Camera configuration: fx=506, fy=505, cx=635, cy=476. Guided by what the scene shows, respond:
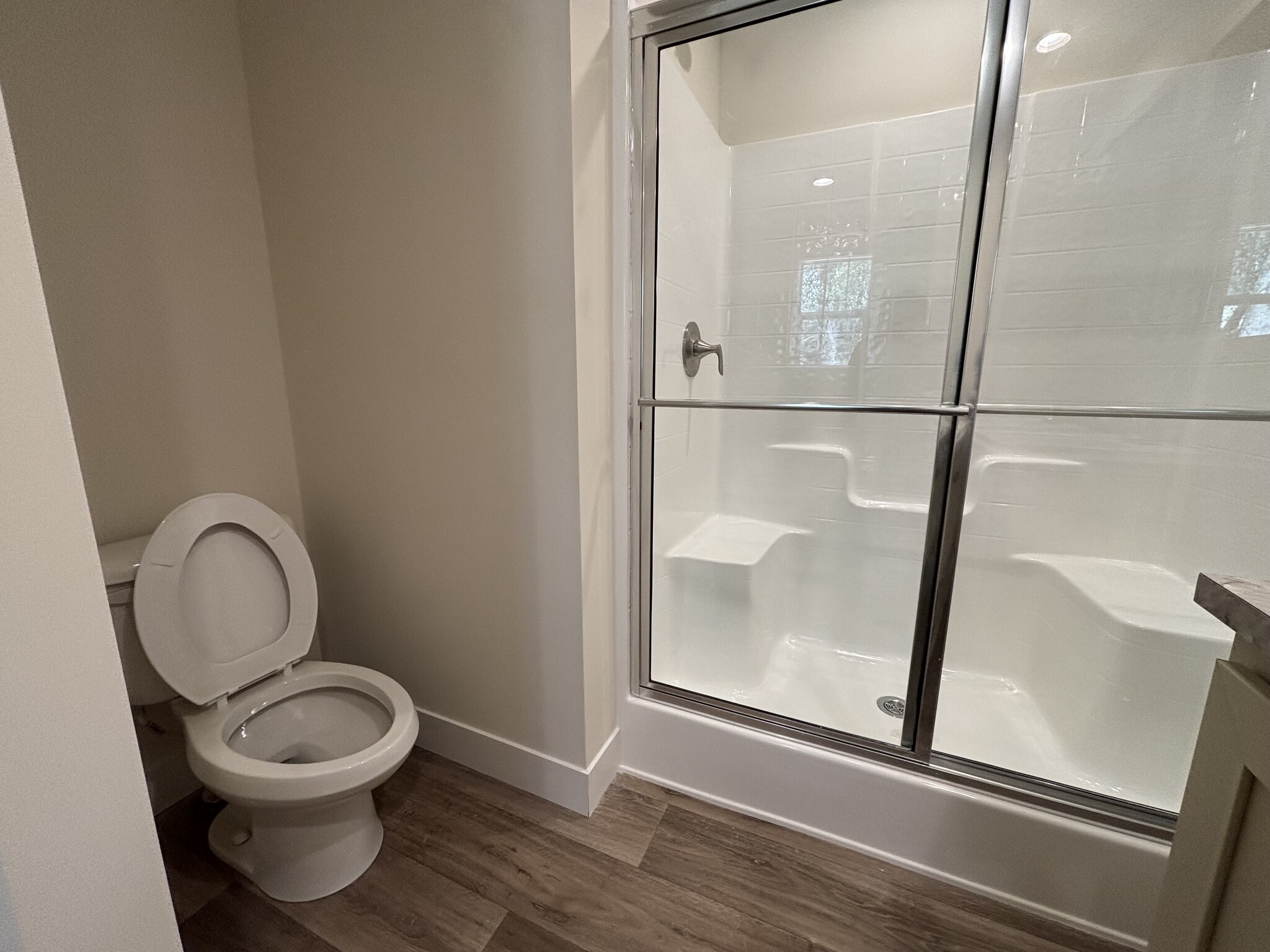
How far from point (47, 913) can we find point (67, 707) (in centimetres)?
18

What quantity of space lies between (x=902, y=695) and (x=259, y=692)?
164 centimetres

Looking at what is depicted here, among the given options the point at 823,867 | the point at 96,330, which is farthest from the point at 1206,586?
the point at 96,330

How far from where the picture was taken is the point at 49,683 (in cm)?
43

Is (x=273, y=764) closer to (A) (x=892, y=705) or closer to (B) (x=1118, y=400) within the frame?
(A) (x=892, y=705)

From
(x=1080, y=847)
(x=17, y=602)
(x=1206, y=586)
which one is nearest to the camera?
(x=17, y=602)

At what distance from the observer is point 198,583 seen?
1.10m

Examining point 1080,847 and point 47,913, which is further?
point 1080,847

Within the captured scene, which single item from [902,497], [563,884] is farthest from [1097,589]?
[563,884]

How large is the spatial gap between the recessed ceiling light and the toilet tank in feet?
8.10

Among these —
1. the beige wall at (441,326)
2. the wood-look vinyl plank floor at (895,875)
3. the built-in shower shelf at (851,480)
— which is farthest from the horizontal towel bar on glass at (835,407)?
the wood-look vinyl plank floor at (895,875)

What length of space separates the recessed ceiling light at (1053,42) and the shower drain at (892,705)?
1.78 metres

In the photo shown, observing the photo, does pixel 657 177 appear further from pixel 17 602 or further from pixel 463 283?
pixel 17 602

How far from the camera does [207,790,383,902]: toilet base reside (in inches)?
41.4

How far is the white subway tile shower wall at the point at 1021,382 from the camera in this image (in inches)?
50.0
